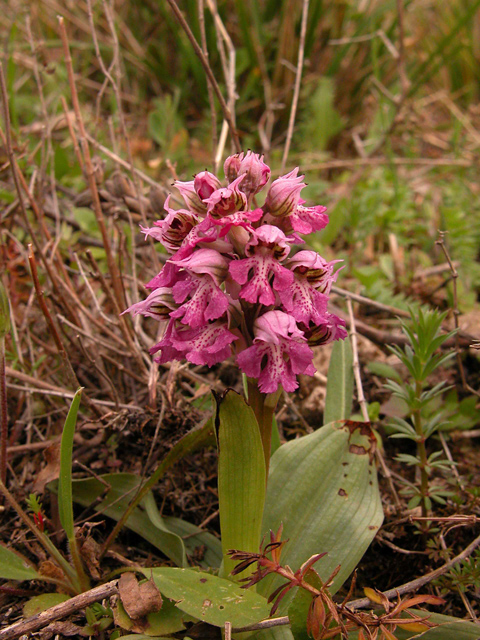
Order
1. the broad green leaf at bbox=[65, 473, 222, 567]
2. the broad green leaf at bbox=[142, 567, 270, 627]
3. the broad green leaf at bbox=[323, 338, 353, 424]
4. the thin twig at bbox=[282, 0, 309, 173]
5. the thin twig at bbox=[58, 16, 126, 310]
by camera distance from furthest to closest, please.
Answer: the thin twig at bbox=[282, 0, 309, 173]
the thin twig at bbox=[58, 16, 126, 310]
the broad green leaf at bbox=[323, 338, 353, 424]
the broad green leaf at bbox=[65, 473, 222, 567]
the broad green leaf at bbox=[142, 567, 270, 627]

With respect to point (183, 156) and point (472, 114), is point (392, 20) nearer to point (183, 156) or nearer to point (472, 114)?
point (472, 114)

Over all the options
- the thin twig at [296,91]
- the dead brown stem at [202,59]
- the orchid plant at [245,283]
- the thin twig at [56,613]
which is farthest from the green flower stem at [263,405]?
the thin twig at [296,91]

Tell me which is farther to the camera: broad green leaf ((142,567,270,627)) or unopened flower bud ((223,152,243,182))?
unopened flower bud ((223,152,243,182))

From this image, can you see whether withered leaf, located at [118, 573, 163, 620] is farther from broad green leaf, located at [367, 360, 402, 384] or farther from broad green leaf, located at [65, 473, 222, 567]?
broad green leaf, located at [367, 360, 402, 384]

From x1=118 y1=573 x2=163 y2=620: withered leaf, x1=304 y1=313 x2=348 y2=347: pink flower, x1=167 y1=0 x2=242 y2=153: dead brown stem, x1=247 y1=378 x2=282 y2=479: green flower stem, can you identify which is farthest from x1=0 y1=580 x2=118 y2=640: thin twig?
x1=167 y1=0 x2=242 y2=153: dead brown stem

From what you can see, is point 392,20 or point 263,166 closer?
point 263,166

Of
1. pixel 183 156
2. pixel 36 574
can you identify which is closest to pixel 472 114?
pixel 183 156

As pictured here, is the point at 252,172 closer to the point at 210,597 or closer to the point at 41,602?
the point at 210,597

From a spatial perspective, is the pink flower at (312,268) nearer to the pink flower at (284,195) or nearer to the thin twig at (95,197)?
the pink flower at (284,195)
